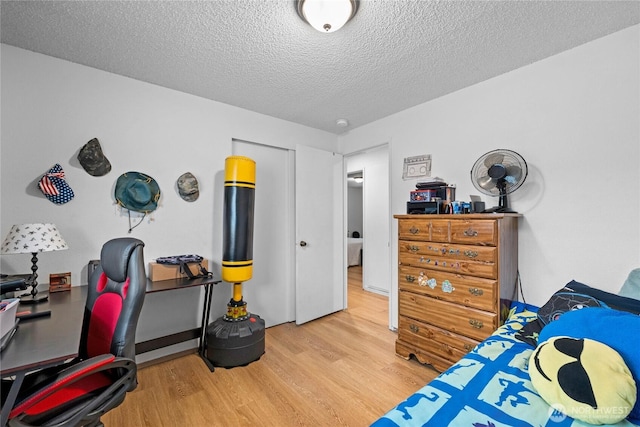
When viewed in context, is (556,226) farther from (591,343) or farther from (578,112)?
(591,343)

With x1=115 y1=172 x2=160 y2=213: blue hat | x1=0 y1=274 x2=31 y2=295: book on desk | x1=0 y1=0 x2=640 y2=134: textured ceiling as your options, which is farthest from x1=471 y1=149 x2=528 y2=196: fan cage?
x1=0 y1=274 x2=31 y2=295: book on desk

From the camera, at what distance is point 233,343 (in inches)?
91.5

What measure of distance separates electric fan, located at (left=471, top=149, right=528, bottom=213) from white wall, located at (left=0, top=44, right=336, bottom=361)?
2.32 m

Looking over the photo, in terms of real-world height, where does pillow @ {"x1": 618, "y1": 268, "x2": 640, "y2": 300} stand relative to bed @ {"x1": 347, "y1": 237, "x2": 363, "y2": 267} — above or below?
above

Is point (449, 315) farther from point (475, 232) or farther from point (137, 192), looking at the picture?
point (137, 192)

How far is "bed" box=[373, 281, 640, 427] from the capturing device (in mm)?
958

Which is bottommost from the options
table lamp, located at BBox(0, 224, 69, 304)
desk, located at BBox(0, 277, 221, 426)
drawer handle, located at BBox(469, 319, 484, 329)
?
drawer handle, located at BBox(469, 319, 484, 329)

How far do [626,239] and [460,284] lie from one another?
3.35ft

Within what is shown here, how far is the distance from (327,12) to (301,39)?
1.21 ft

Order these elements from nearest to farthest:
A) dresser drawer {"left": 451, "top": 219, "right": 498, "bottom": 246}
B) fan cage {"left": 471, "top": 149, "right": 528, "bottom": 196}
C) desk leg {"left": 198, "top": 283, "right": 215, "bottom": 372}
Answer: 1. dresser drawer {"left": 451, "top": 219, "right": 498, "bottom": 246}
2. fan cage {"left": 471, "top": 149, "right": 528, "bottom": 196}
3. desk leg {"left": 198, "top": 283, "right": 215, "bottom": 372}

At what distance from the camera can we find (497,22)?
169cm

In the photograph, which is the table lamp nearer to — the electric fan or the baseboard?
the baseboard

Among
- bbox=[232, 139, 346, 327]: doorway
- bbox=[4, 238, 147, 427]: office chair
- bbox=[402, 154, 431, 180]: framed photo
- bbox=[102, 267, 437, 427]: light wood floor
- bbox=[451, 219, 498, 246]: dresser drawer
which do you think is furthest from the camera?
bbox=[232, 139, 346, 327]: doorway

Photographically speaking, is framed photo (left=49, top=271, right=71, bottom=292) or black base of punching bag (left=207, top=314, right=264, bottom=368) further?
black base of punching bag (left=207, top=314, right=264, bottom=368)
